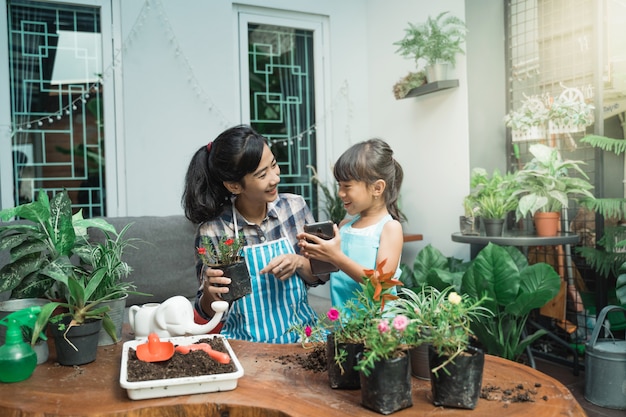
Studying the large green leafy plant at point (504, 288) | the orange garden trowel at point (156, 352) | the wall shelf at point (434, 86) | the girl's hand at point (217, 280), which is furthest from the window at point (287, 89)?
the orange garden trowel at point (156, 352)

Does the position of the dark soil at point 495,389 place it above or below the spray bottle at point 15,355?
below

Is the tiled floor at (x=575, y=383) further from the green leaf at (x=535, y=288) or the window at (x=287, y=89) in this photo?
the window at (x=287, y=89)

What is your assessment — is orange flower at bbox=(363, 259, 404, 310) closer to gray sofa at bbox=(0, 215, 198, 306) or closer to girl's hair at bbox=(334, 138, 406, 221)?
girl's hair at bbox=(334, 138, 406, 221)

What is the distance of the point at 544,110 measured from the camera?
3.05 m

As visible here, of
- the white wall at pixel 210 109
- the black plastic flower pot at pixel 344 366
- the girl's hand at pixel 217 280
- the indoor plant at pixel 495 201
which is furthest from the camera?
the white wall at pixel 210 109

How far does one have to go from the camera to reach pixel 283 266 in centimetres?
161

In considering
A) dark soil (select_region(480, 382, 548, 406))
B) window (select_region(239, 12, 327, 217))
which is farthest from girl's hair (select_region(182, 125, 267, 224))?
window (select_region(239, 12, 327, 217))

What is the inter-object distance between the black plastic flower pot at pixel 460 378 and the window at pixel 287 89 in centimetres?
337

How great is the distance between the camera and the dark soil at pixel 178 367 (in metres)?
1.07

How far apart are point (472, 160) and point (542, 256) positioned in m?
0.73

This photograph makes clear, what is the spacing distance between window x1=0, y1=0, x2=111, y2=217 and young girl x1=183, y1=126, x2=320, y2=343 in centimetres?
222

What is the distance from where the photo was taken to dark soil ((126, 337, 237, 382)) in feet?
3.51

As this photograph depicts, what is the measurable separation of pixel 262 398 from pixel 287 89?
11.6 ft

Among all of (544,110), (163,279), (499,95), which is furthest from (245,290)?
(499,95)
